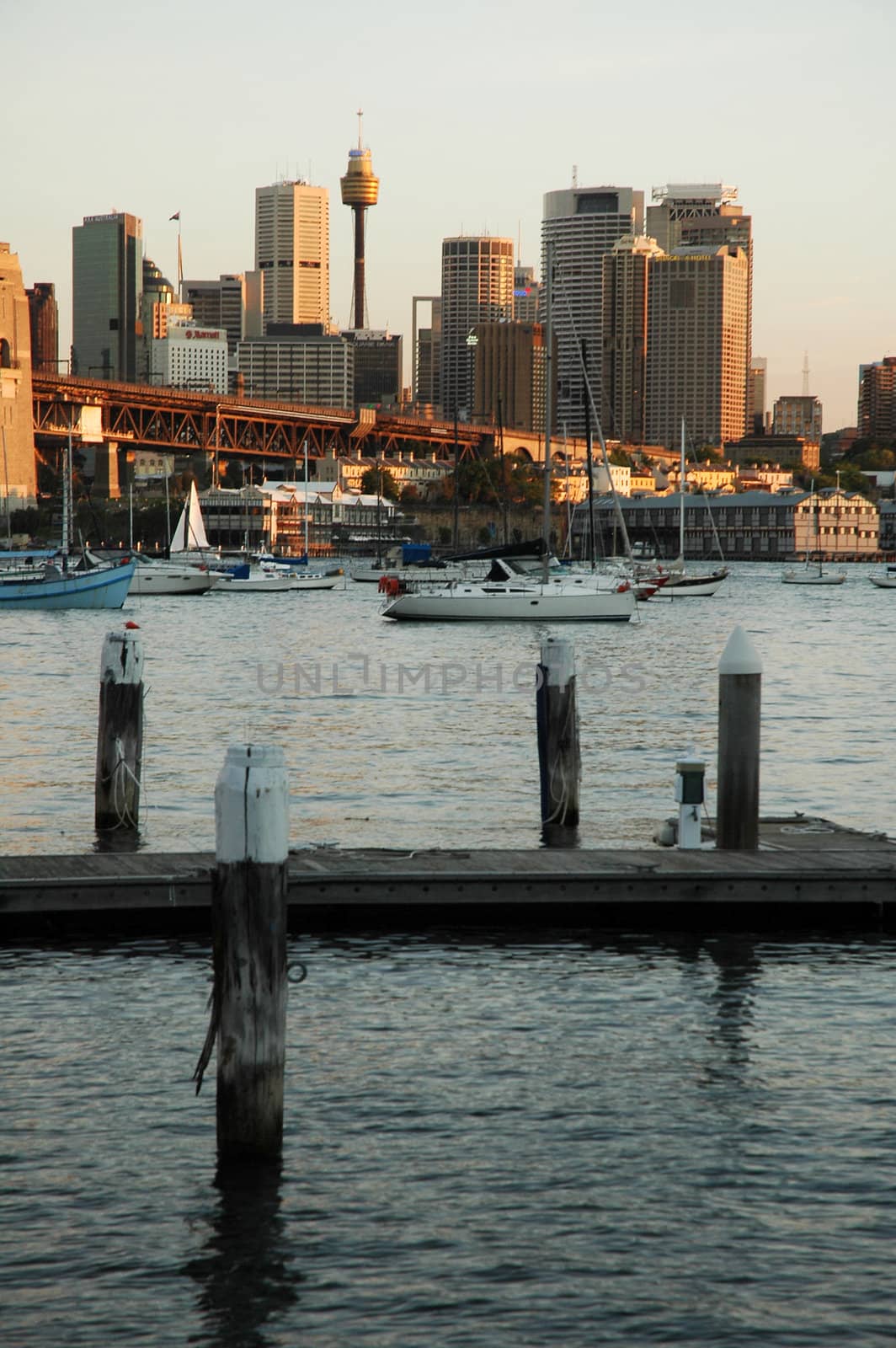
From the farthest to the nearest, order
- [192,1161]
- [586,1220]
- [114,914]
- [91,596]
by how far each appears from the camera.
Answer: [91,596], [114,914], [192,1161], [586,1220]

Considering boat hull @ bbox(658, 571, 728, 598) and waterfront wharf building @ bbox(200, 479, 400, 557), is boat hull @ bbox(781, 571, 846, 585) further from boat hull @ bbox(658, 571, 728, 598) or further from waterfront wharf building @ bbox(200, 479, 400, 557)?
waterfront wharf building @ bbox(200, 479, 400, 557)

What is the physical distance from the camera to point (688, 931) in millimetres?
13164

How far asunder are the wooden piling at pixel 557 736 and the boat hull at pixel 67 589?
53.3 m

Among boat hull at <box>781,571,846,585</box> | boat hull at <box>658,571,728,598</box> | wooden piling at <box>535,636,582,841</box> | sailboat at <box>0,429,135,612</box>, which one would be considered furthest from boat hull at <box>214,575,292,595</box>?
wooden piling at <box>535,636,582,841</box>

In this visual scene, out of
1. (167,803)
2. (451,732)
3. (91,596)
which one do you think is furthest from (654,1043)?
(91,596)

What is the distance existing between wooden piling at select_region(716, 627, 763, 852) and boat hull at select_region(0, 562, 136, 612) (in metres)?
56.6


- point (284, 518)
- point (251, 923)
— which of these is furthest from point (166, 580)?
Answer: point (284, 518)

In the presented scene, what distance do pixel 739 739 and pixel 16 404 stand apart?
14907 cm

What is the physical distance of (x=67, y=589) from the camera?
68188 millimetres

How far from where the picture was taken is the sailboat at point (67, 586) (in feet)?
224

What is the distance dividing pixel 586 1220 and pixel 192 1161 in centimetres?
192

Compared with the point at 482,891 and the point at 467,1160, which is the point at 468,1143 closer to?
the point at 467,1160

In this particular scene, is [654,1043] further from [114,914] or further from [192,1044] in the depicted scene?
[114,914]

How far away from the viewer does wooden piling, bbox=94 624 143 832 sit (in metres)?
16.1
